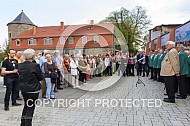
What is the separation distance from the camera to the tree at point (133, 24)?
3719 centimetres

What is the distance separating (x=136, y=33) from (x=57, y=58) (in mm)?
30855

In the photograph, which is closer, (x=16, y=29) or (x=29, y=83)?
(x=29, y=83)

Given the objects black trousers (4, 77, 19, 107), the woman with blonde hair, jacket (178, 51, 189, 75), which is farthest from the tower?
jacket (178, 51, 189, 75)

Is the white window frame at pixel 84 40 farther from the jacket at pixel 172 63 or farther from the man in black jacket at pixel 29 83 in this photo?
the man in black jacket at pixel 29 83

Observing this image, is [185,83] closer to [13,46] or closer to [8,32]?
[13,46]

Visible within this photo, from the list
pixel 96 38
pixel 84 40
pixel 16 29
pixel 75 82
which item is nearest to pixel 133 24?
pixel 96 38

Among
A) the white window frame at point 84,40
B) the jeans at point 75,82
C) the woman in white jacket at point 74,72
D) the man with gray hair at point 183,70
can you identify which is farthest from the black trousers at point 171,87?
the white window frame at point 84,40

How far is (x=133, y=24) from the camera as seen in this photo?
3806 cm

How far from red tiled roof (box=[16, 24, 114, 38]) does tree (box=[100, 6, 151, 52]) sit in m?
2.25

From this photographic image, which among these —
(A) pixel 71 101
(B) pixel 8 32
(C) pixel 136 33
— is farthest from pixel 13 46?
(A) pixel 71 101

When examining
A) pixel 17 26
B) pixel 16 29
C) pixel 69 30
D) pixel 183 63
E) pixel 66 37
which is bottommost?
pixel 183 63

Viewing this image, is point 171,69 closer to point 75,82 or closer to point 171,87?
point 171,87

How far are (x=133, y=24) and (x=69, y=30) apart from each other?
1619 centimetres

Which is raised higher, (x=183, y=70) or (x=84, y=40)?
(x=84, y=40)
